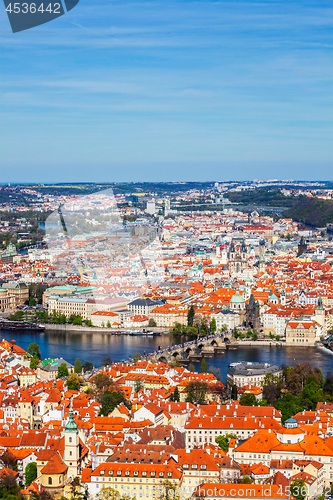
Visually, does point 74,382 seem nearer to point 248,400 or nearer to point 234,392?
point 234,392

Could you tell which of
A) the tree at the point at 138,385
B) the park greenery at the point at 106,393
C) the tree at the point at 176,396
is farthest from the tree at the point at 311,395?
the park greenery at the point at 106,393

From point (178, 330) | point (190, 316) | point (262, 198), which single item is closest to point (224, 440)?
point (178, 330)

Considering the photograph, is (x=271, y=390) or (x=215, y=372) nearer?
(x=271, y=390)

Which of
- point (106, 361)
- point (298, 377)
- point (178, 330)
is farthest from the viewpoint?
point (178, 330)

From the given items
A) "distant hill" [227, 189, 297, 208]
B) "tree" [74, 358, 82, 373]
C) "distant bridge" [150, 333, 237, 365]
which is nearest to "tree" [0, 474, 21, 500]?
"tree" [74, 358, 82, 373]

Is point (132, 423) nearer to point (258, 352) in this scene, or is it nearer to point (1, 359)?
point (1, 359)

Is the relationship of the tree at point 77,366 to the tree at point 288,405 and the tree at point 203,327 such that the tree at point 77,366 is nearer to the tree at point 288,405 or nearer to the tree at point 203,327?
the tree at point 288,405

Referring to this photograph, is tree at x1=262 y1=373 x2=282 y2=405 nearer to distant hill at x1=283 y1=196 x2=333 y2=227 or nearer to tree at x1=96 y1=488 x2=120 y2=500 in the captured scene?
tree at x1=96 y1=488 x2=120 y2=500

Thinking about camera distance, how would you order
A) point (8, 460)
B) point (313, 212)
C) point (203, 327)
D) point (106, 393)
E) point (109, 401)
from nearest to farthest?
1. point (8, 460)
2. point (109, 401)
3. point (106, 393)
4. point (203, 327)
5. point (313, 212)
